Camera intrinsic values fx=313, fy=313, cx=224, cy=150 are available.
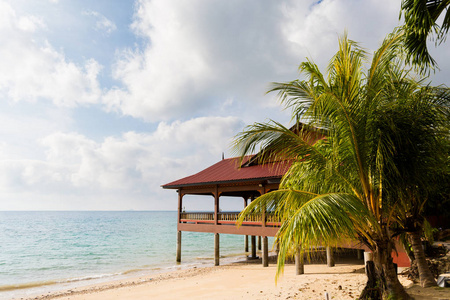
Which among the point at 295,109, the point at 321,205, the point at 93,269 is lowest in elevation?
the point at 93,269

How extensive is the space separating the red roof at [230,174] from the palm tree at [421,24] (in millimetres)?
7886

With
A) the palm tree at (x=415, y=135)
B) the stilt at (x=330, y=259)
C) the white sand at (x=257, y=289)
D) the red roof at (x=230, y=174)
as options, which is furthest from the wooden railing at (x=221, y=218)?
Result: the palm tree at (x=415, y=135)

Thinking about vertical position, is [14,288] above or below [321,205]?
below

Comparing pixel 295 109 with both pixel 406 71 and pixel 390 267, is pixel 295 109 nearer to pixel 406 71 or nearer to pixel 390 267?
pixel 406 71

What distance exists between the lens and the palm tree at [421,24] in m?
5.32

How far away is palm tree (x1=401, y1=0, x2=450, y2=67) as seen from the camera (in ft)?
17.5

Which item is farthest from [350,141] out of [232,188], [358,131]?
[232,188]

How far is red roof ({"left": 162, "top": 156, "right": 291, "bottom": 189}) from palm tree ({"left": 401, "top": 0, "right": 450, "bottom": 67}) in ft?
25.9

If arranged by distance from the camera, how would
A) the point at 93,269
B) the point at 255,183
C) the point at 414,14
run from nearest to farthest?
the point at 414,14 → the point at 255,183 → the point at 93,269

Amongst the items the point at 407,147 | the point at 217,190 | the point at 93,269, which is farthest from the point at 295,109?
the point at 93,269

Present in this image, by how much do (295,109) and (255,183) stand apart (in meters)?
9.63

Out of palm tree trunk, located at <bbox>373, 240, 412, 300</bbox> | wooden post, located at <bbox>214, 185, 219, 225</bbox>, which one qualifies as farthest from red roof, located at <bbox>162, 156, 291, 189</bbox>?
palm tree trunk, located at <bbox>373, 240, 412, 300</bbox>

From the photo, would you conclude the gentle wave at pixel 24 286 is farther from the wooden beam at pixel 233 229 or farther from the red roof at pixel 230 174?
the red roof at pixel 230 174

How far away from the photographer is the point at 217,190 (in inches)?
736
